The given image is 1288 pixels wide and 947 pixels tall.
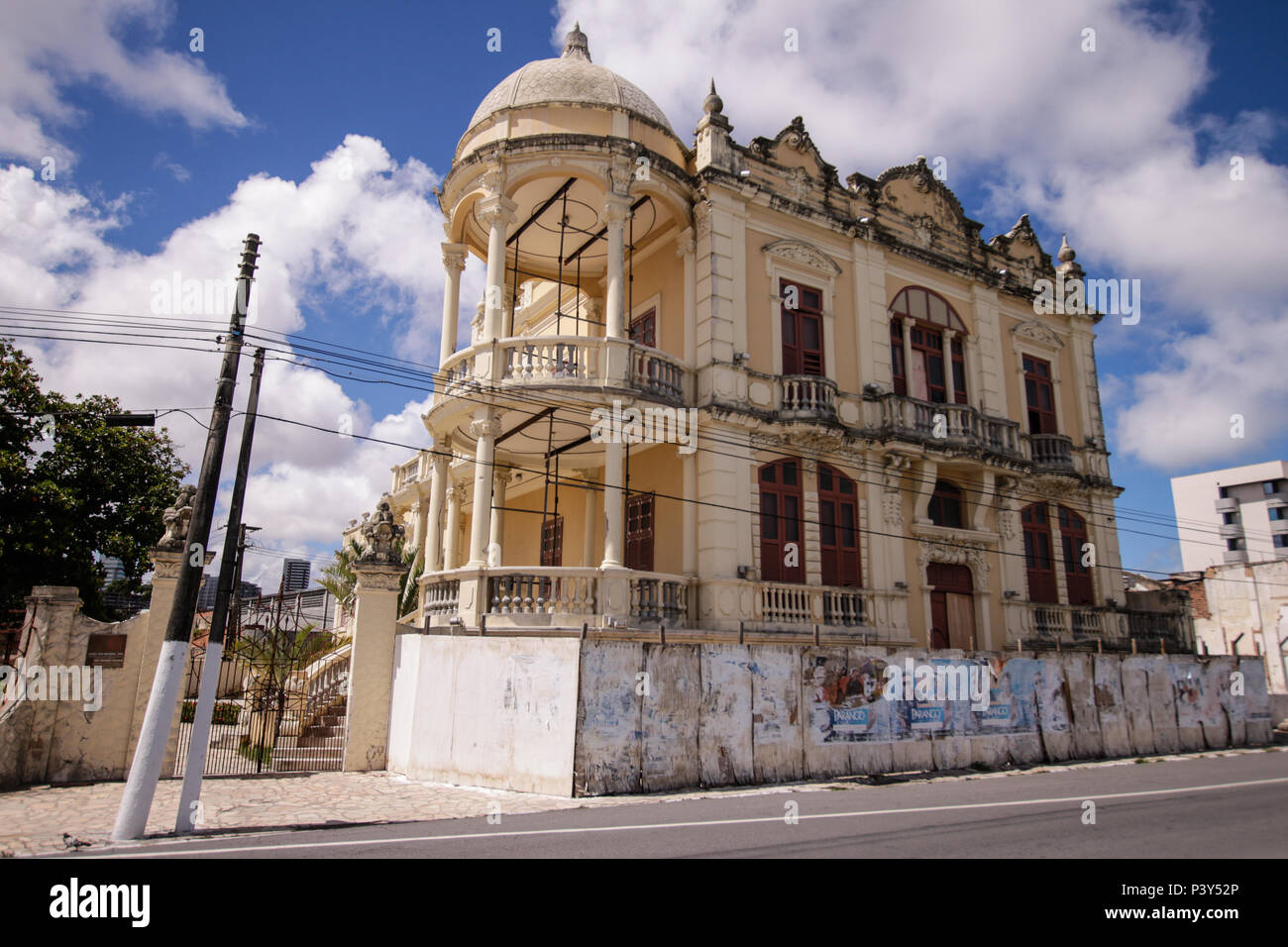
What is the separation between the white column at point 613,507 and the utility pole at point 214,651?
618 centimetres

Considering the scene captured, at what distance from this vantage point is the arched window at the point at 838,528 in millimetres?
17531

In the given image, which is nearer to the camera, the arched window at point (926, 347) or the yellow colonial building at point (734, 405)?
the yellow colonial building at point (734, 405)

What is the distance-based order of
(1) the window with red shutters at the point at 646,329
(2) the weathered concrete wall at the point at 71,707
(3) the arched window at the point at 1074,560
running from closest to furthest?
1. (2) the weathered concrete wall at the point at 71,707
2. (1) the window with red shutters at the point at 646,329
3. (3) the arched window at the point at 1074,560

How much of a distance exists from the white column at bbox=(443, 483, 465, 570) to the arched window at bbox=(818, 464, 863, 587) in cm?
843

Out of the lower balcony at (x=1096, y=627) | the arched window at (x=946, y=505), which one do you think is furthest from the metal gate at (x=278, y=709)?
the lower balcony at (x=1096, y=627)

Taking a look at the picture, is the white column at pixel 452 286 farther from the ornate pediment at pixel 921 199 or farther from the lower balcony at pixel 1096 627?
the lower balcony at pixel 1096 627

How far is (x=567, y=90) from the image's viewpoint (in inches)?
669

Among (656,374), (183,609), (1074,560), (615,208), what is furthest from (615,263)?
(1074,560)

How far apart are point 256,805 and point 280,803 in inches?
12.1

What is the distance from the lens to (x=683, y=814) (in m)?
9.66

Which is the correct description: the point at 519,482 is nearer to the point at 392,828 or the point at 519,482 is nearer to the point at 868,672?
the point at 868,672

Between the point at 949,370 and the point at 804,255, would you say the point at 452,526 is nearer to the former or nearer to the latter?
the point at 804,255

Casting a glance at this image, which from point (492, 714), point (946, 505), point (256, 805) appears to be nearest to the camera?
point (256, 805)
